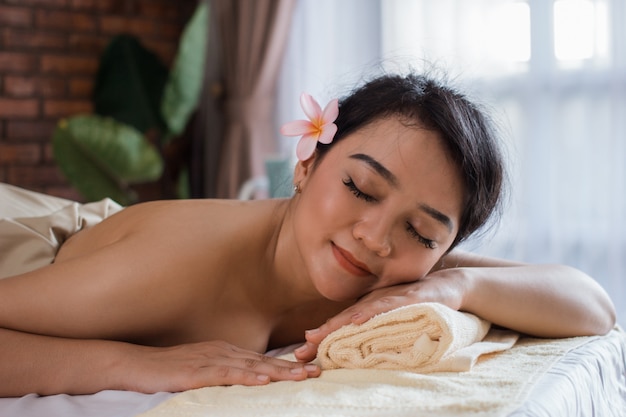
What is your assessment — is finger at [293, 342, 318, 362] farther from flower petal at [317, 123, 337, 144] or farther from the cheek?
flower petal at [317, 123, 337, 144]

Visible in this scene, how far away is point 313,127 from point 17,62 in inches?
127

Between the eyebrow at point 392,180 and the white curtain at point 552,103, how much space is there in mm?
1747

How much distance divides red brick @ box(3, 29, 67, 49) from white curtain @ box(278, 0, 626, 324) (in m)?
1.85

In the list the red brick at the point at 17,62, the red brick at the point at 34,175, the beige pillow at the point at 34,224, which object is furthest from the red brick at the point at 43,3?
the beige pillow at the point at 34,224

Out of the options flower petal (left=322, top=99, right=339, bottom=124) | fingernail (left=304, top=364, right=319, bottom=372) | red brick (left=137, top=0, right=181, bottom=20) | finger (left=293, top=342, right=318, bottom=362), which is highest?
red brick (left=137, top=0, right=181, bottom=20)

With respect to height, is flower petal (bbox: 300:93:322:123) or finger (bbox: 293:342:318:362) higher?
flower petal (bbox: 300:93:322:123)

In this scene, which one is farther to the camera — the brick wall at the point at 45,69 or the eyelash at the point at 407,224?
the brick wall at the point at 45,69

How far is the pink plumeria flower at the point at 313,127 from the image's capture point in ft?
4.94

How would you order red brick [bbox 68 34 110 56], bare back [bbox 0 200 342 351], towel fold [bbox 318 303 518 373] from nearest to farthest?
towel fold [bbox 318 303 518 373]
bare back [bbox 0 200 342 351]
red brick [bbox 68 34 110 56]

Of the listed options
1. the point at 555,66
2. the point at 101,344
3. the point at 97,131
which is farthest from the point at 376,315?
the point at 97,131

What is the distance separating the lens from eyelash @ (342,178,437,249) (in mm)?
1348

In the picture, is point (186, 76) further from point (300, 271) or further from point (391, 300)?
point (391, 300)

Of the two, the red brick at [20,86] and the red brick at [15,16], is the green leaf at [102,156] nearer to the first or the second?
the red brick at [20,86]

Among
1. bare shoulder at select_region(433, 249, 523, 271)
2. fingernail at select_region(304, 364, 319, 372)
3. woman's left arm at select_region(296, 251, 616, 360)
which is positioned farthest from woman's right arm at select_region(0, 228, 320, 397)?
bare shoulder at select_region(433, 249, 523, 271)
